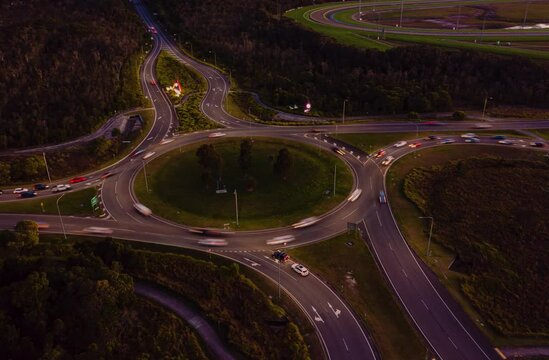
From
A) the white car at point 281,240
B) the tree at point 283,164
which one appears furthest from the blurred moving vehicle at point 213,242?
the tree at point 283,164

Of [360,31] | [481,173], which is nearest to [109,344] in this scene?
[481,173]

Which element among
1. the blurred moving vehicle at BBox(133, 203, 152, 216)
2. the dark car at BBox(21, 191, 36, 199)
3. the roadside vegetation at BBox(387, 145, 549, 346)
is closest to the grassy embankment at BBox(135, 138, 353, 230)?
the blurred moving vehicle at BBox(133, 203, 152, 216)

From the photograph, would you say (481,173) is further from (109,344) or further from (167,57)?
(167,57)

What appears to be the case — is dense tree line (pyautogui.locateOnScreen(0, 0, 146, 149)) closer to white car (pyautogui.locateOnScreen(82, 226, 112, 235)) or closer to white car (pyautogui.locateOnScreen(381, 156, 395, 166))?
white car (pyautogui.locateOnScreen(82, 226, 112, 235))

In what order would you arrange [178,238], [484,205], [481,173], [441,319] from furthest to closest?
[481,173] < [484,205] < [178,238] < [441,319]

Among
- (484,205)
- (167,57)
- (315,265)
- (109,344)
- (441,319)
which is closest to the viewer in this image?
(109,344)

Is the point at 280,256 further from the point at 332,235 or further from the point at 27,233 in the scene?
the point at 27,233

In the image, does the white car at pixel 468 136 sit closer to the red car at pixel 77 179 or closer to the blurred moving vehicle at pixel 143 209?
the blurred moving vehicle at pixel 143 209
